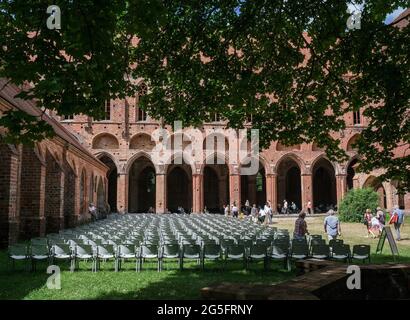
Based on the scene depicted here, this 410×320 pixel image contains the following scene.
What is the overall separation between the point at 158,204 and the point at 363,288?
33.0m

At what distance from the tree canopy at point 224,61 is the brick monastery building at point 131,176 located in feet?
21.9

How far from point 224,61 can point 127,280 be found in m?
5.15

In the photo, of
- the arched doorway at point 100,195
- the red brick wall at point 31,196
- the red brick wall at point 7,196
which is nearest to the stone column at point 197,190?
the arched doorway at point 100,195

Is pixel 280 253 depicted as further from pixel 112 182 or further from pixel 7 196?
pixel 112 182

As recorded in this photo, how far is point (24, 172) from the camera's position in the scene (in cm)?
1611

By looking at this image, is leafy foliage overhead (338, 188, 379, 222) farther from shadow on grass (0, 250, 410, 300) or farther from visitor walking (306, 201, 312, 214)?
shadow on grass (0, 250, 410, 300)

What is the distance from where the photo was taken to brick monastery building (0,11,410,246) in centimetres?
1600

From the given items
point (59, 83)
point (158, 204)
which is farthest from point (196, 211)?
point (59, 83)

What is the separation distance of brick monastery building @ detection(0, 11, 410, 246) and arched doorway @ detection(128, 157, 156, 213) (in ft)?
0.34

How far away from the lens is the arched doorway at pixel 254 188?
45.1m

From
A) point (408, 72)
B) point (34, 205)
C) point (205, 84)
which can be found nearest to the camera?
point (408, 72)

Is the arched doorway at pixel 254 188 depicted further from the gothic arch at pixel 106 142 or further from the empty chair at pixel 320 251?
the empty chair at pixel 320 251

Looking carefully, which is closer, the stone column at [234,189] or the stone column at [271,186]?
the stone column at [234,189]
